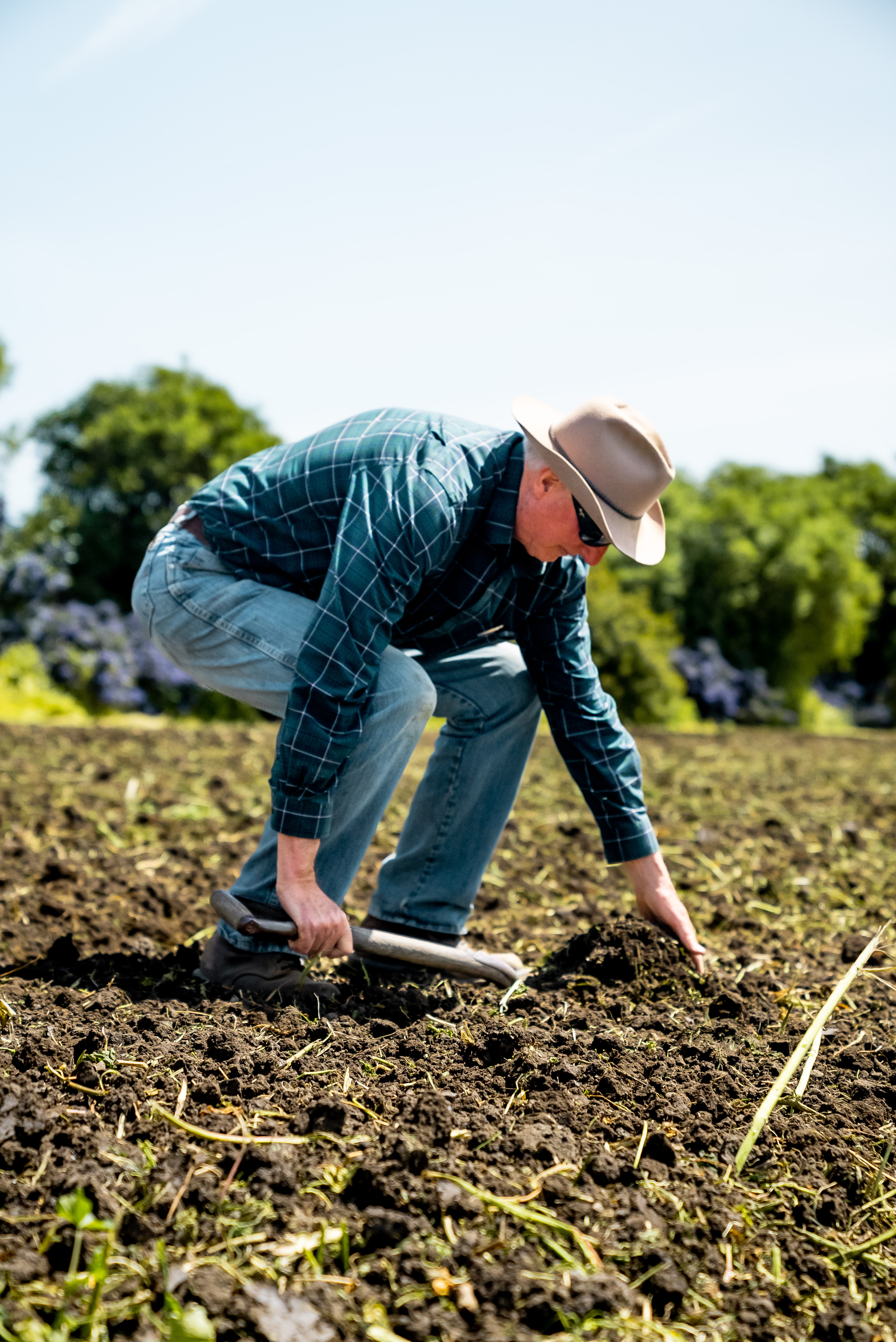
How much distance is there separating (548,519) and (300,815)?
926 mm

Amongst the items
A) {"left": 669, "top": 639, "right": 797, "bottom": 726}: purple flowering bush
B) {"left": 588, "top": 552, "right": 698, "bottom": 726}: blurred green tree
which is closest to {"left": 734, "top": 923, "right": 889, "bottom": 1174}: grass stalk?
{"left": 588, "top": 552, "right": 698, "bottom": 726}: blurred green tree

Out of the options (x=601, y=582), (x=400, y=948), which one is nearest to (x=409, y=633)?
(x=400, y=948)

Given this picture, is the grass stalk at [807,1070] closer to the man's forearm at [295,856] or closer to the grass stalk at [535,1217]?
the grass stalk at [535,1217]

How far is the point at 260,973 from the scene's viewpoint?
255cm

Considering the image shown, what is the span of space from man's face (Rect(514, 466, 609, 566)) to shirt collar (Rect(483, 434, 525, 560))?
0.06 feet

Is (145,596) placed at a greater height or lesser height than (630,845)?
greater

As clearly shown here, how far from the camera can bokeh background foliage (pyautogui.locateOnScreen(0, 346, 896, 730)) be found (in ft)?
41.0

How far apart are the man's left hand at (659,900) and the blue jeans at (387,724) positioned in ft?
1.44

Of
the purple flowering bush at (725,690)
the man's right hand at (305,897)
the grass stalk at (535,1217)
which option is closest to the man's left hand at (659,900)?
the man's right hand at (305,897)

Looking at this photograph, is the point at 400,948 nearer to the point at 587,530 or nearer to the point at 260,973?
the point at 260,973

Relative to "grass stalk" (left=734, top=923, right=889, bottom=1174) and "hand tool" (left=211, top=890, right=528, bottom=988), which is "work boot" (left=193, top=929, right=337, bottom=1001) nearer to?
"hand tool" (left=211, top=890, right=528, bottom=988)

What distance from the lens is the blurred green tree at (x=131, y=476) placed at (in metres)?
13.8

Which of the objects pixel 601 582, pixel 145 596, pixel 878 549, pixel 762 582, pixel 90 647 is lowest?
pixel 90 647

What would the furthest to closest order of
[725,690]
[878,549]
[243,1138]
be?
[878,549], [725,690], [243,1138]
